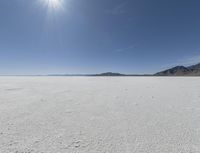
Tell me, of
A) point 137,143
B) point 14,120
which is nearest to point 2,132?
point 14,120

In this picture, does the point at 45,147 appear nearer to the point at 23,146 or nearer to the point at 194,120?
the point at 23,146

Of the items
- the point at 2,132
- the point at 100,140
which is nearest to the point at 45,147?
the point at 100,140

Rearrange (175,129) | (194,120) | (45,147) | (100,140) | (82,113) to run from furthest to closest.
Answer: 1. (82,113)
2. (194,120)
3. (175,129)
4. (100,140)
5. (45,147)

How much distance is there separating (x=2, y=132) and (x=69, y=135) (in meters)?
1.31

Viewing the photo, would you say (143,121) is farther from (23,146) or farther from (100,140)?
(23,146)

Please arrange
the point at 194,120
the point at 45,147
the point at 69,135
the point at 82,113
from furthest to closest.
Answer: the point at 82,113 → the point at 194,120 → the point at 69,135 → the point at 45,147

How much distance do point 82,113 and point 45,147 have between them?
1.83 meters

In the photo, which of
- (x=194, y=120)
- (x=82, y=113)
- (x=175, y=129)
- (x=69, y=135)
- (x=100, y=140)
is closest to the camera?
(x=100, y=140)

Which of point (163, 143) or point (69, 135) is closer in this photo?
point (163, 143)

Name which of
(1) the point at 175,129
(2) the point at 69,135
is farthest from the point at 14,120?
(1) the point at 175,129

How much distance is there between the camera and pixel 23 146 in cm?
221

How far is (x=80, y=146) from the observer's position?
2230 millimetres

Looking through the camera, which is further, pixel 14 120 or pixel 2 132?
pixel 14 120

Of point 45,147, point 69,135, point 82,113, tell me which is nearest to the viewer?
point 45,147
